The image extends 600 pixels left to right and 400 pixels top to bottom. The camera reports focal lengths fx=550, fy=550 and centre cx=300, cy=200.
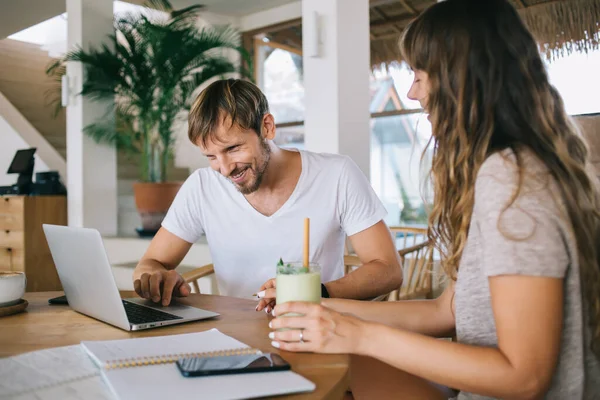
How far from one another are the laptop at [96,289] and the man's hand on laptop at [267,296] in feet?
0.35

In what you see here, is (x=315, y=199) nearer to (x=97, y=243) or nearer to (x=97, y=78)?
(x=97, y=243)

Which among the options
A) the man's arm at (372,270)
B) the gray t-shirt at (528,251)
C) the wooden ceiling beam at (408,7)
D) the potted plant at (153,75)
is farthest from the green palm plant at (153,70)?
the gray t-shirt at (528,251)

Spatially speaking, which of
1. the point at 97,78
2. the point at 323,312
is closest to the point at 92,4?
the point at 97,78

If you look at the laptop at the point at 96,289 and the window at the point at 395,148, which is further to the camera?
the window at the point at 395,148

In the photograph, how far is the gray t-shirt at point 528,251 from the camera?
0.78 metres

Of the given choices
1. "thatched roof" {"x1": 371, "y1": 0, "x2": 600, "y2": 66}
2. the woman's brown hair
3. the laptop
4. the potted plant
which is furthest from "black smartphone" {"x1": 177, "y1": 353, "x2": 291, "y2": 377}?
the potted plant

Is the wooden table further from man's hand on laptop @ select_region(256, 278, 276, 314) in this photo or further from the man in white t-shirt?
the man in white t-shirt

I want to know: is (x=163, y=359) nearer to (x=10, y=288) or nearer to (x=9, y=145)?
(x=10, y=288)

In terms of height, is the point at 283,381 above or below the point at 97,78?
below

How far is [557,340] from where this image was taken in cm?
79

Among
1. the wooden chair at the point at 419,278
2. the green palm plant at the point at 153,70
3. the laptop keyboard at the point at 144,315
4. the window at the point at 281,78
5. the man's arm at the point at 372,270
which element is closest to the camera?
the laptop keyboard at the point at 144,315

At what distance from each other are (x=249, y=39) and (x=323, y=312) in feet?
18.3

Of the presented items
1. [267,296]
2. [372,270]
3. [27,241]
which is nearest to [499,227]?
[267,296]

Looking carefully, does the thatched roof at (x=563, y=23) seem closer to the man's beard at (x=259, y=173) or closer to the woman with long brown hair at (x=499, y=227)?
the man's beard at (x=259, y=173)
